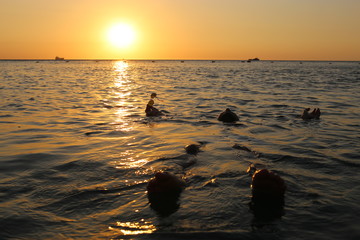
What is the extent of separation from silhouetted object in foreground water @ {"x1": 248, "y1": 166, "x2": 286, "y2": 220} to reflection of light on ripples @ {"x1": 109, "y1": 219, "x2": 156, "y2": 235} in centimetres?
182

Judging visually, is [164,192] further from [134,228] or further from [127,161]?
[127,161]

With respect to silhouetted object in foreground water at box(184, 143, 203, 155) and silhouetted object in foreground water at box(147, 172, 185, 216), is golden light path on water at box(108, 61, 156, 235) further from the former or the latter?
silhouetted object in foreground water at box(184, 143, 203, 155)

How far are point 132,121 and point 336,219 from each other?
1016 centimetres

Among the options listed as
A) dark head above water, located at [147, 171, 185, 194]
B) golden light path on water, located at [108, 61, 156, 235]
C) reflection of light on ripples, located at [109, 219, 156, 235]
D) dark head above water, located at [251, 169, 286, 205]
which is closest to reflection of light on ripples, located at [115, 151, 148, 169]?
golden light path on water, located at [108, 61, 156, 235]

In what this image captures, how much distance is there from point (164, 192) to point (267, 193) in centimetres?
193

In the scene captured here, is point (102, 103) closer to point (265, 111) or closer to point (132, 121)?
point (132, 121)

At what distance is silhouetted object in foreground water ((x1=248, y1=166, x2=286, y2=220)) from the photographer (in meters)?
5.23

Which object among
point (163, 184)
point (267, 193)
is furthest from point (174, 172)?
point (267, 193)

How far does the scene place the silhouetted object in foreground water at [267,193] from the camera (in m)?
5.23

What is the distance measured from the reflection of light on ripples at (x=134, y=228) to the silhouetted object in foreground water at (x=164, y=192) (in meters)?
0.61

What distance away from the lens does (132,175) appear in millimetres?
6832

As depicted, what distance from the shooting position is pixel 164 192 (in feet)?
18.8

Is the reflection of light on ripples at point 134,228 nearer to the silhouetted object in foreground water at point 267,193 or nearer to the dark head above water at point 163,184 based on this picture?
the dark head above water at point 163,184

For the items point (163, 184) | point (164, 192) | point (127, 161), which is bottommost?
point (127, 161)
